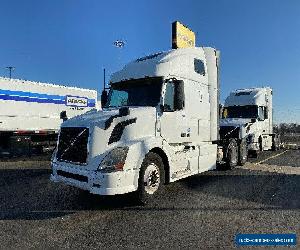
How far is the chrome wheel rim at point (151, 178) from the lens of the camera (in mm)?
6695

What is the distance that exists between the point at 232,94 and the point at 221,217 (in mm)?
12160

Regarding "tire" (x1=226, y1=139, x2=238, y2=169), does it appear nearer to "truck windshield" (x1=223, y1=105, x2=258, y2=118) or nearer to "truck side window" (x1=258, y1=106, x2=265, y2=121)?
"truck windshield" (x1=223, y1=105, x2=258, y2=118)

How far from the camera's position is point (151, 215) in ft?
20.0

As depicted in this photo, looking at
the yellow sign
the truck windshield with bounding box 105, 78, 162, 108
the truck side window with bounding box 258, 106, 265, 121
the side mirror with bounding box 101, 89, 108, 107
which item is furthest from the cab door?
the yellow sign

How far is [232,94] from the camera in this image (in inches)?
674

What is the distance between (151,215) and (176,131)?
2383 mm

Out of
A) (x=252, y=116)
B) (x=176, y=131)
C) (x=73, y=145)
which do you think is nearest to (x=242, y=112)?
(x=252, y=116)

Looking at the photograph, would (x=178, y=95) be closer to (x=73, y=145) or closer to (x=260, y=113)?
(x=73, y=145)

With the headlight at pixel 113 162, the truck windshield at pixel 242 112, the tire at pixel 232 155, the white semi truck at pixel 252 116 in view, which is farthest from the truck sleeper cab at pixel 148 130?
the truck windshield at pixel 242 112

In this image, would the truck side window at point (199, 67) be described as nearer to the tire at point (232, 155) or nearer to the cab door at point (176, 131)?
the cab door at point (176, 131)

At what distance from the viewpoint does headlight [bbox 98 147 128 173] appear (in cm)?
603

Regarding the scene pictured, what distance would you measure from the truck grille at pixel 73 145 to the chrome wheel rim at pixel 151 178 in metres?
1.40

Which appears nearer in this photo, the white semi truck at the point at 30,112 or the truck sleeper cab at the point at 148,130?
the truck sleeper cab at the point at 148,130

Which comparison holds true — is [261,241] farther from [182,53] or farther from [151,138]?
[182,53]
